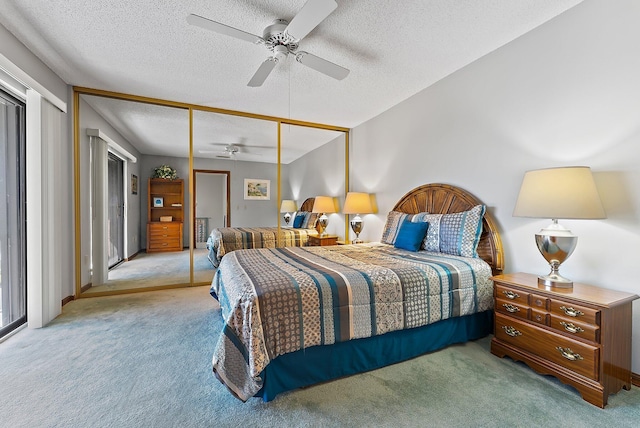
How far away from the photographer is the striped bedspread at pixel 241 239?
415 cm

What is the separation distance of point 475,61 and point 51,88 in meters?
4.33

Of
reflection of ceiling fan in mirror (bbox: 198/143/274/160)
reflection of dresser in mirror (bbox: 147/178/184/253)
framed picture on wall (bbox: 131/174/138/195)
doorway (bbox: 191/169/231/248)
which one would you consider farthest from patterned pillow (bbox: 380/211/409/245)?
framed picture on wall (bbox: 131/174/138/195)

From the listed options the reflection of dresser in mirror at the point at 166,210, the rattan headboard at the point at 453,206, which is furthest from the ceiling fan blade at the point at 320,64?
the reflection of dresser in mirror at the point at 166,210

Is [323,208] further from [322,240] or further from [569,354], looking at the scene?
[569,354]

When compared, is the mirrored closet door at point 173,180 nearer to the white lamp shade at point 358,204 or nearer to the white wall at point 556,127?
the white lamp shade at point 358,204

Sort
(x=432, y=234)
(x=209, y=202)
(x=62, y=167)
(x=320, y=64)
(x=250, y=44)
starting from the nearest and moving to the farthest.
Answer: (x=320, y=64) → (x=250, y=44) → (x=432, y=234) → (x=62, y=167) → (x=209, y=202)

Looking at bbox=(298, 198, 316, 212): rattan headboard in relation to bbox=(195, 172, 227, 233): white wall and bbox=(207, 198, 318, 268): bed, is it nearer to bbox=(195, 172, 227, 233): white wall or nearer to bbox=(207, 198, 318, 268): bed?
bbox=(207, 198, 318, 268): bed

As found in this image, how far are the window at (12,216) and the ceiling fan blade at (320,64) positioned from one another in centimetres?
258

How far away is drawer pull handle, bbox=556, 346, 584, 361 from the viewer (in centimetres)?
168

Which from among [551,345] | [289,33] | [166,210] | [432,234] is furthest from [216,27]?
[166,210]

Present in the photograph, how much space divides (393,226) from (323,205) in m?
1.55

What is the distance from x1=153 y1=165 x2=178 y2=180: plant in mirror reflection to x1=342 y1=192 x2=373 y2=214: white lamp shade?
8.82ft

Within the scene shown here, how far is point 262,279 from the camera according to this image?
1.82 metres

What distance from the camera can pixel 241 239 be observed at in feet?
13.9
